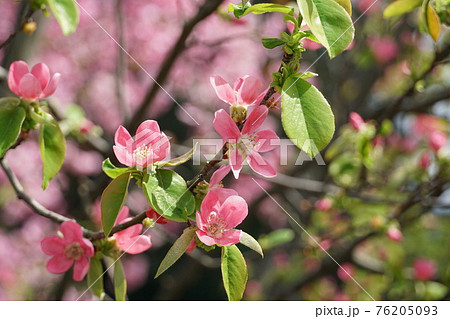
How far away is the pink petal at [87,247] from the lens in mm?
826

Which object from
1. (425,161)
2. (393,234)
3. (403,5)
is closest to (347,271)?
(393,234)

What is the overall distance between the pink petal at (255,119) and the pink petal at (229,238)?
0.52ft

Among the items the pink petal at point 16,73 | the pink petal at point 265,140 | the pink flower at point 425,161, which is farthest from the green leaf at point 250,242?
the pink flower at point 425,161

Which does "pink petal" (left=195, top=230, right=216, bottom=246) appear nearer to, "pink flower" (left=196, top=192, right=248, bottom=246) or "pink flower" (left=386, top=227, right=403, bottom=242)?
"pink flower" (left=196, top=192, right=248, bottom=246)

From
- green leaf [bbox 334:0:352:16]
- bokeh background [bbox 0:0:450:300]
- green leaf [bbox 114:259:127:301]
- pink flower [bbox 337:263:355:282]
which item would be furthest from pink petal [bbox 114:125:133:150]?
pink flower [bbox 337:263:355:282]

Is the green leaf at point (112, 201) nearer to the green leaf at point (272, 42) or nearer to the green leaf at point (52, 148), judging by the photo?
the green leaf at point (52, 148)

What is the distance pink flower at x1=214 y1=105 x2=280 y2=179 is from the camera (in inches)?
26.7

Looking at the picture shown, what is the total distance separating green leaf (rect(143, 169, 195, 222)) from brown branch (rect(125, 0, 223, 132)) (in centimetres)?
70

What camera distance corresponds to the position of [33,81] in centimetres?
79

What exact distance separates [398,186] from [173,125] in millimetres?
2283

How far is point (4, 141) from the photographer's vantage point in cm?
74

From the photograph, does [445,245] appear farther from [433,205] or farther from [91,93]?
[91,93]

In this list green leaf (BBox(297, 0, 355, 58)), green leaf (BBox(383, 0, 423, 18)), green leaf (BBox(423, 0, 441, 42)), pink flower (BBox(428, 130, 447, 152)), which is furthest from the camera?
pink flower (BBox(428, 130, 447, 152))
